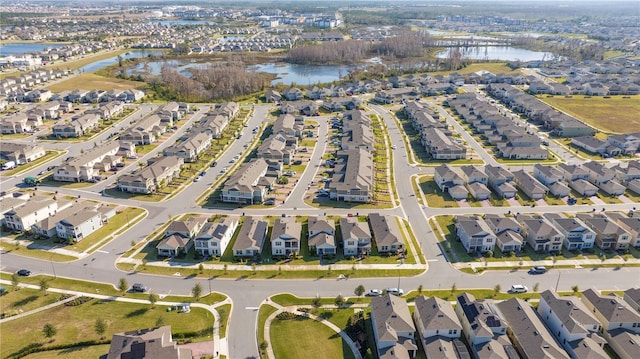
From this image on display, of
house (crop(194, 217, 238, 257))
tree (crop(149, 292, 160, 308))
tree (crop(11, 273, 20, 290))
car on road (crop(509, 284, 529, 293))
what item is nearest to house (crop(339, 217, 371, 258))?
house (crop(194, 217, 238, 257))

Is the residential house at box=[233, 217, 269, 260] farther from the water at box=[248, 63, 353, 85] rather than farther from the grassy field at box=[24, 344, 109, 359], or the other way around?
the water at box=[248, 63, 353, 85]

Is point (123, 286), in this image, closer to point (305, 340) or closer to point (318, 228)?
point (305, 340)

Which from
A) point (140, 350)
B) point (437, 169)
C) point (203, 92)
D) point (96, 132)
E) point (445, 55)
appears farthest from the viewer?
point (445, 55)

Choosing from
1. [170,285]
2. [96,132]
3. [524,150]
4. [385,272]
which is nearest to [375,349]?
[385,272]

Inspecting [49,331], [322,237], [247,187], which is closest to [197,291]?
[49,331]

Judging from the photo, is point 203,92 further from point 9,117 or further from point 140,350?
point 140,350

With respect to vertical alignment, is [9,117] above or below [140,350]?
above
